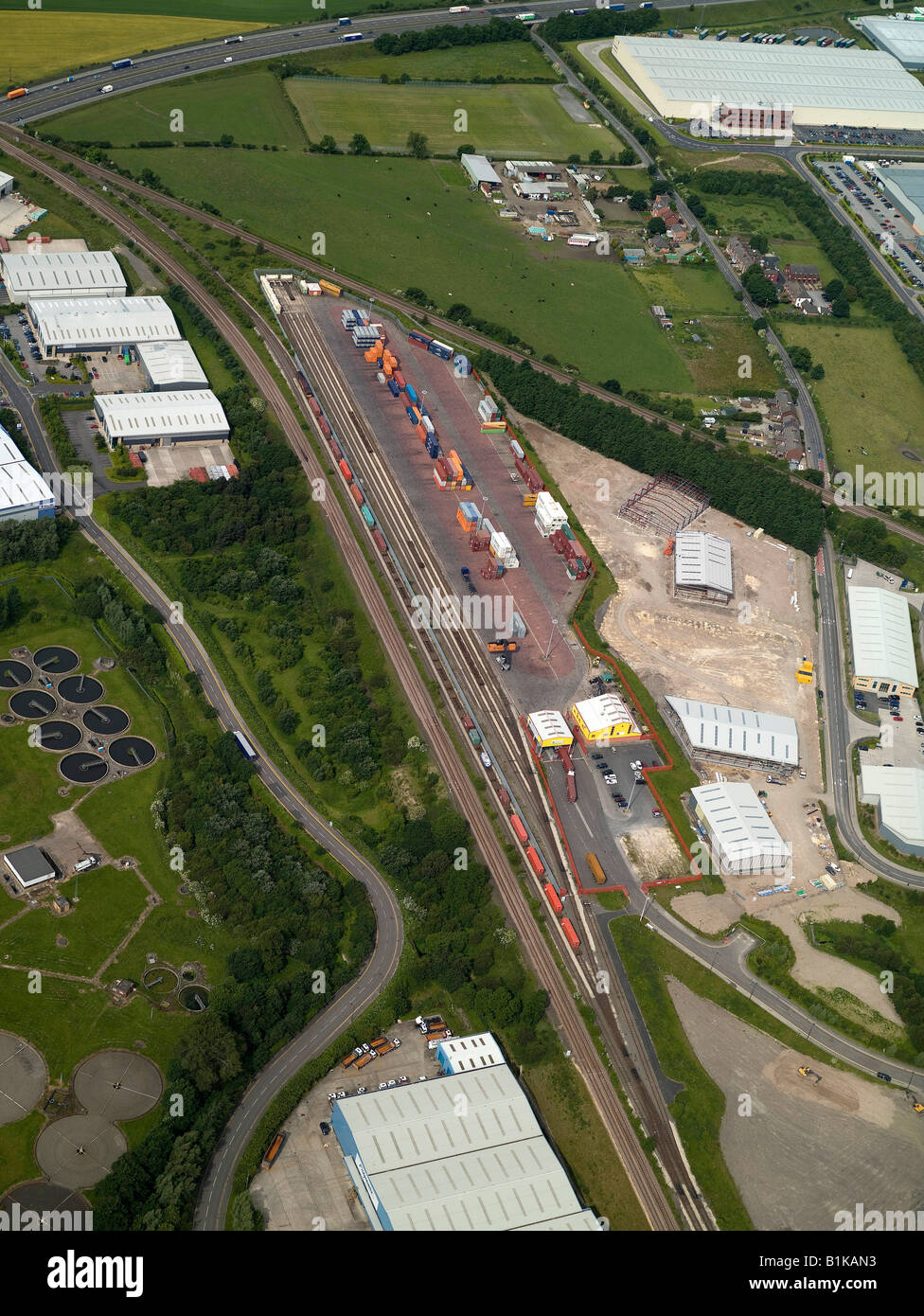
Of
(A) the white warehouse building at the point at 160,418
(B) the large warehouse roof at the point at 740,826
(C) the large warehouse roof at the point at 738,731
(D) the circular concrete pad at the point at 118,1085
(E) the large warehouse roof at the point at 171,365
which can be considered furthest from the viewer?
(E) the large warehouse roof at the point at 171,365

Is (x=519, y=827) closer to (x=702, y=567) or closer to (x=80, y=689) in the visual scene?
(x=702, y=567)

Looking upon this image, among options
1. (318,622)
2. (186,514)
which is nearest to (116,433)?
(186,514)

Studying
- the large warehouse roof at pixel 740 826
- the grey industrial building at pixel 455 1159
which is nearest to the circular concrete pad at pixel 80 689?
the grey industrial building at pixel 455 1159

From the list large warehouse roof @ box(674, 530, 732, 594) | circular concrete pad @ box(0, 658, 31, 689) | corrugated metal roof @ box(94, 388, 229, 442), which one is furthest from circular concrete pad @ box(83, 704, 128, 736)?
large warehouse roof @ box(674, 530, 732, 594)

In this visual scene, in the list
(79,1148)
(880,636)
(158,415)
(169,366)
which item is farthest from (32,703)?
(880,636)

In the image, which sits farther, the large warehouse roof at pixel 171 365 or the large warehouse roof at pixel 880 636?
the large warehouse roof at pixel 171 365

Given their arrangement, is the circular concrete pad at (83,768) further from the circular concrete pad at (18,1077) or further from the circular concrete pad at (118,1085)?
the circular concrete pad at (118,1085)

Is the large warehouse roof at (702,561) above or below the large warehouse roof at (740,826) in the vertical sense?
above

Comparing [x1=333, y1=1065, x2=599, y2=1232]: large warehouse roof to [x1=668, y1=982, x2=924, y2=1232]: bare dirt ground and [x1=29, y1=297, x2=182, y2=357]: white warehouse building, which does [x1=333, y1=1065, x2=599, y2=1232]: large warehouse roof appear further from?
[x1=29, y1=297, x2=182, y2=357]: white warehouse building
